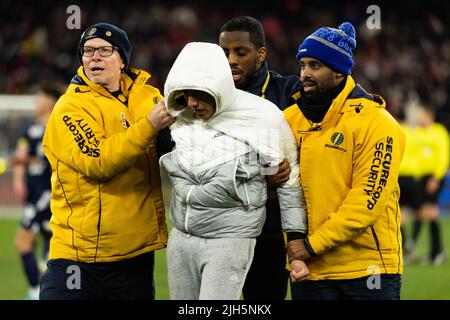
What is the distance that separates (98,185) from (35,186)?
518cm

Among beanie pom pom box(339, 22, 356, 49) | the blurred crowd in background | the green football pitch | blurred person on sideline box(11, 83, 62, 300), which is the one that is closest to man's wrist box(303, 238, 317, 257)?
beanie pom pom box(339, 22, 356, 49)

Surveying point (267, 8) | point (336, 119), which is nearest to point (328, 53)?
point (336, 119)

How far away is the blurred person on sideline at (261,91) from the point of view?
216 inches

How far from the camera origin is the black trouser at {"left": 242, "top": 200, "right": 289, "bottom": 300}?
5586 millimetres

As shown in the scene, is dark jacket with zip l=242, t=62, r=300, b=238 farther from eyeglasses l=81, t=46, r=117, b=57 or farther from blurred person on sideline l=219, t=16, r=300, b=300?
eyeglasses l=81, t=46, r=117, b=57

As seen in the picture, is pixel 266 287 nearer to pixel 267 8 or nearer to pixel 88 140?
pixel 88 140

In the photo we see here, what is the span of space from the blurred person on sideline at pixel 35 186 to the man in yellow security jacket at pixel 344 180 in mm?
5260

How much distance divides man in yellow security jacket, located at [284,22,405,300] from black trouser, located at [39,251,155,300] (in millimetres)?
996

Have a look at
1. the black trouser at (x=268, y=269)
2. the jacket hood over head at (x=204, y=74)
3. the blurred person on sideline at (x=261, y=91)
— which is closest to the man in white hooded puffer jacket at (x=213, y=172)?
the jacket hood over head at (x=204, y=74)

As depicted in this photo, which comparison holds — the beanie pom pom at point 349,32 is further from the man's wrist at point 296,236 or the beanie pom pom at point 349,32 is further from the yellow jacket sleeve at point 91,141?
the yellow jacket sleeve at point 91,141

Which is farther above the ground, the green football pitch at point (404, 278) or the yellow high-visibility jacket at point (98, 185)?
the yellow high-visibility jacket at point (98, 185)

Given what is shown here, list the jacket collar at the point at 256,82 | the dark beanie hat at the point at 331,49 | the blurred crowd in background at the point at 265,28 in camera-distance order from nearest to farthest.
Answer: the dark beanie hat at the point at 331,49, the jacket collar at the point at 256,82, the blurred crowd in background at the point at 265,28

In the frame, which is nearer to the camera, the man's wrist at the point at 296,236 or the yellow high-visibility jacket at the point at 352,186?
the yellow high-visibility jacket at the point at 352,186
